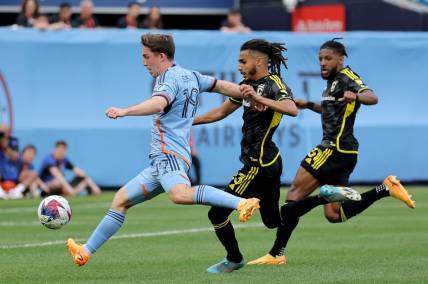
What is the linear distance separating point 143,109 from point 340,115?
3379 mm

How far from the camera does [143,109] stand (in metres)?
9.79

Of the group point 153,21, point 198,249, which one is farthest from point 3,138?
point 198,249

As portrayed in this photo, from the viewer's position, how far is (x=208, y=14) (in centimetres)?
3158

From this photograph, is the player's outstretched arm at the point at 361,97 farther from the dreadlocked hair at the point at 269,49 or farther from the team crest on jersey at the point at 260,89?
the team crest on jersey at the point at 260,89

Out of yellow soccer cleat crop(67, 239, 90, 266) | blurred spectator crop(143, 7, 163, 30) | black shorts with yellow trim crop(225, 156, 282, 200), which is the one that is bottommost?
blurred spectator crop(143, 7, 163, 30)

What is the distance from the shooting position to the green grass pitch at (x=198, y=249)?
10.5 metres

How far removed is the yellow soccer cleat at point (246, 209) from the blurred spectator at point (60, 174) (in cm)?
1185

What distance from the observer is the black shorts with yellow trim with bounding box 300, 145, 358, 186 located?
12.4m

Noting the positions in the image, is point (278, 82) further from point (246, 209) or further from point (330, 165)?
point (246, 209)

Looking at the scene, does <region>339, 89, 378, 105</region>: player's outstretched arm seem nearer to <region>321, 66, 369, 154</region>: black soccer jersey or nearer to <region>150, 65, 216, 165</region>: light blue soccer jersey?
<region>321, 66, 369, 154</region>: black soccer jersey

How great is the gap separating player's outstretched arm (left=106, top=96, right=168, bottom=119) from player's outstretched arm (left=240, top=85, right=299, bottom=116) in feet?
2.80

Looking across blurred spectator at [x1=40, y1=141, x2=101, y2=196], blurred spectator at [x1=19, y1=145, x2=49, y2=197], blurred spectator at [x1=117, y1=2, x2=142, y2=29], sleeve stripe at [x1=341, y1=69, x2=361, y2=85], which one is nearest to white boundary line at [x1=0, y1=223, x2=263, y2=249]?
sleeve stripe at [x1=341, y1=69, x2=361, y2=85]

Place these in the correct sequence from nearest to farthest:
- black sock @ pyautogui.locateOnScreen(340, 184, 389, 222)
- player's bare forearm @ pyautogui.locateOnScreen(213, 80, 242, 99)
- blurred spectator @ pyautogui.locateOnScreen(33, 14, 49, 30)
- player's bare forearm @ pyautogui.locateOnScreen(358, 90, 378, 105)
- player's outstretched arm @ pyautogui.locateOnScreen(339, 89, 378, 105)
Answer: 1. player's bare forearm @ pyautogui.locateOnScreen(213, 80, 242, 99)
2. player's outstretched arm @ pyautogui.locateOnScreen(339, 89, 378, 105)
3. player's bare forearm @ pyautogui.locateOnScreen(358, 90, 378, 105)
4. black sock @ pyautogui.locateOnScreen(340, 184, 389, 222)
5. blurred spectator @ pyautogui.locateOnScreen(33, 14, 49, 30)

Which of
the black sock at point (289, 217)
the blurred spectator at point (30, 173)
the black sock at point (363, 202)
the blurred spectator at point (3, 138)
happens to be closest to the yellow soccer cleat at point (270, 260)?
the black sock at point (289, 217)
